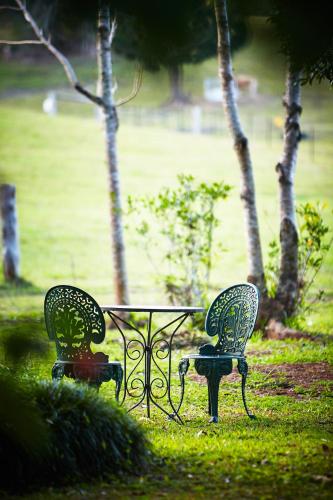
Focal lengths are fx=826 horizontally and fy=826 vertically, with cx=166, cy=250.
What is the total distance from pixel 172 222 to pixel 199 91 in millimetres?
49833

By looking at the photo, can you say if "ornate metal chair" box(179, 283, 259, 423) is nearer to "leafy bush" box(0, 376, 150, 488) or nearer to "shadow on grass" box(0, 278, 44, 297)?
"leafy bush" box(0, 376, 150, 488)

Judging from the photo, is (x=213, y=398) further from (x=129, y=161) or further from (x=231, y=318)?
(x=129, y=161)

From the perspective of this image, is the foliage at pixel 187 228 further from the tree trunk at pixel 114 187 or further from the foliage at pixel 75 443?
the foliage at pixel 75 443

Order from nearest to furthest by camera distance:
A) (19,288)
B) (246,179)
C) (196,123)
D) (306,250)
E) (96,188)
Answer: (246,179), (306,250), (19,288), (96,188), (196,123)

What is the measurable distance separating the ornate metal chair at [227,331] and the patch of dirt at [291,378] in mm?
1161

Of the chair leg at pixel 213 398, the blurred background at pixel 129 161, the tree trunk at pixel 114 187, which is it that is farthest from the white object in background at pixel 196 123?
the chair leg at pixel 213 398

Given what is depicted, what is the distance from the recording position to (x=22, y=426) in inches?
97.0

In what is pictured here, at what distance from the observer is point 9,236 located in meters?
19.3

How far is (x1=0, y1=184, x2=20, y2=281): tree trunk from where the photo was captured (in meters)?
19.1

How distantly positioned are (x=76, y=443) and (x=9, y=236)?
566 inches

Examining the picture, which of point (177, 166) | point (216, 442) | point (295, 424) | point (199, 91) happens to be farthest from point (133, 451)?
point (199, 91)

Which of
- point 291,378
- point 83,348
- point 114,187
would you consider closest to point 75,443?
point 83,348

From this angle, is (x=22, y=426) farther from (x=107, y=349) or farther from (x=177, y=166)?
(x=177, y=166)

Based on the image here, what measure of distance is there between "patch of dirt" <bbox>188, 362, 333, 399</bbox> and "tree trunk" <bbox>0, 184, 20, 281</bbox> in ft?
33.4
